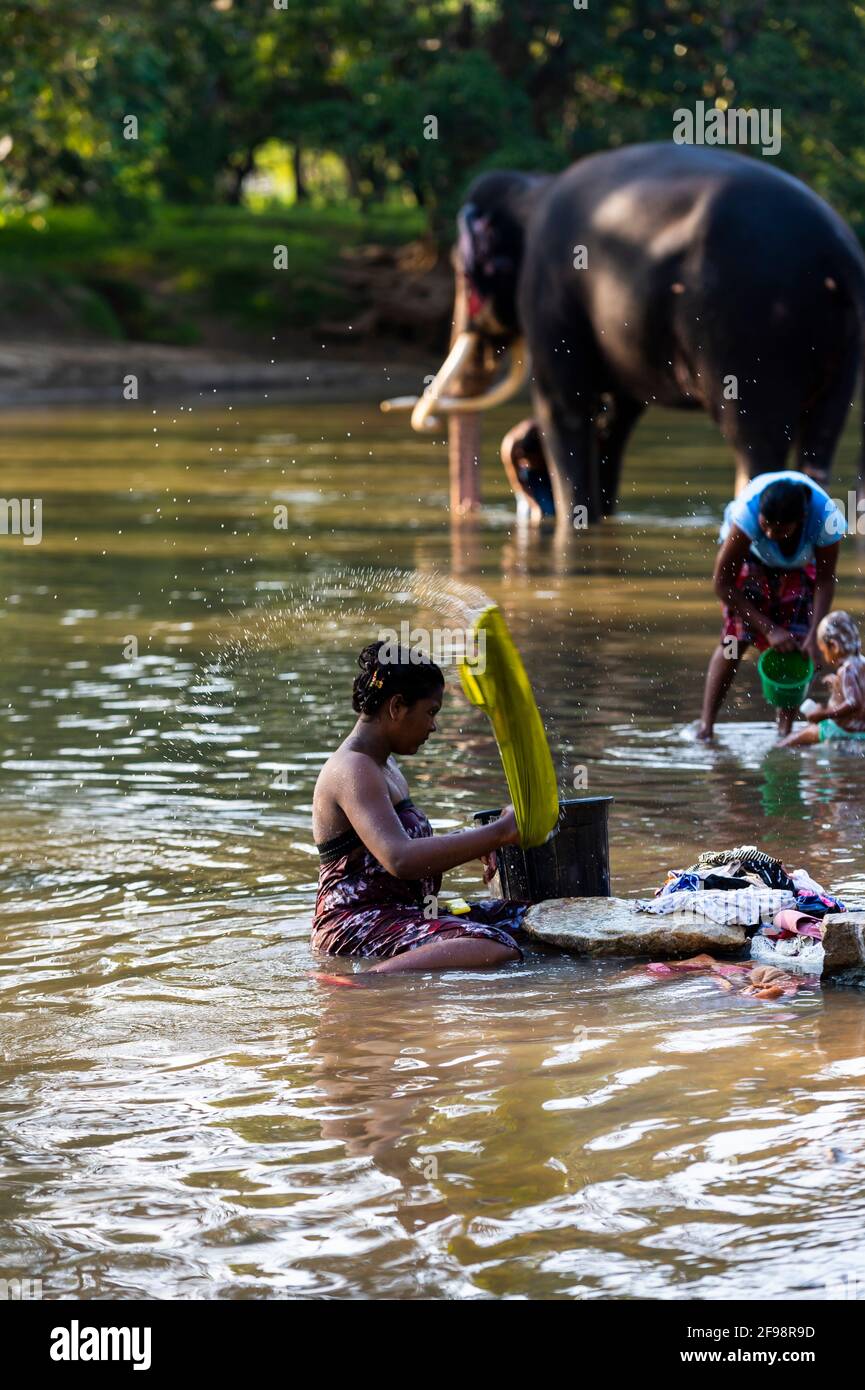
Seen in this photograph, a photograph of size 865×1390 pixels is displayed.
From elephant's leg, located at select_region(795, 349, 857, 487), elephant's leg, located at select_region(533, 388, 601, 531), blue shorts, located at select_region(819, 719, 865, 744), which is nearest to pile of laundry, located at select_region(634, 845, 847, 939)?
blue shorts, located at select_region(819, 719, 865, 744)

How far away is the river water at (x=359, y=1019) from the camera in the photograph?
13.1ft

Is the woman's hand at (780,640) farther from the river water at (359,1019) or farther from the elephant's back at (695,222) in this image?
the elephant's back at (695,222)

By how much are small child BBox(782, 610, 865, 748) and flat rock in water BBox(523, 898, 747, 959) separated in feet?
9.21

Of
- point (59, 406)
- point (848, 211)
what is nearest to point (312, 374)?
point (59, 406)

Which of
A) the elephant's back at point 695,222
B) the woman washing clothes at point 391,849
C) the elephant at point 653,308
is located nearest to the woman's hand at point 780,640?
the woman washing clothes at point 391,849

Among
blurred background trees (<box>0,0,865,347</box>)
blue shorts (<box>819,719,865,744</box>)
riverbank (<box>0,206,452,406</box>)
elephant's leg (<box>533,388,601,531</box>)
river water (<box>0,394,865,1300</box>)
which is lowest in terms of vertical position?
river water (<box>0,394,865,1300</box>)

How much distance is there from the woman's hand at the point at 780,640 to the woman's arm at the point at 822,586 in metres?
0.12

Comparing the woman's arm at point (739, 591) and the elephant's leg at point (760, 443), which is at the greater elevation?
the elephant's leg at point (760, 443)

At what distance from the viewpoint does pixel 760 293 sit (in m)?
12.5

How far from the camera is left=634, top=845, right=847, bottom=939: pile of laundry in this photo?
5.82 m

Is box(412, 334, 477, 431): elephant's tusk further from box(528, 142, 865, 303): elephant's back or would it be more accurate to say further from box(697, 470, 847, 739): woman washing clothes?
box(697, 470, 847, 739): woman washing clothes

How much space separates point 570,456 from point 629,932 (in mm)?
9095
